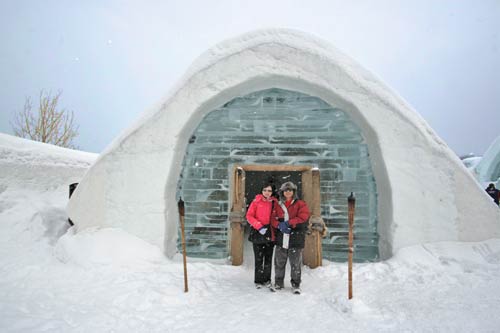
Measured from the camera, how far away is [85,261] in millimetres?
3592

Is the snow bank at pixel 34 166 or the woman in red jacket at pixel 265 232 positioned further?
the snow bank at pixel 34 166

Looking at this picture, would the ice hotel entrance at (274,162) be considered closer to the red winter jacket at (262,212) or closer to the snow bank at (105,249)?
the snow bank at (105,249)

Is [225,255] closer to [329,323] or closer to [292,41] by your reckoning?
[329,323]

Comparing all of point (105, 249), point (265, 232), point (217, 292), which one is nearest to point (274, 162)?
point (265, 232)

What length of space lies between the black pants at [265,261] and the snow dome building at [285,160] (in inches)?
28.1

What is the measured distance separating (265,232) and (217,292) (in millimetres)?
872

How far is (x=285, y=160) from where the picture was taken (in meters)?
4.33

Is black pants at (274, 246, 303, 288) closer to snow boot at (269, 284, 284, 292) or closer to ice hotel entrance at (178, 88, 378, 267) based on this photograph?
snow boot at (269, 284, 284, 292)

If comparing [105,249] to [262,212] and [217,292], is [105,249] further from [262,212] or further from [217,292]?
[262,212]

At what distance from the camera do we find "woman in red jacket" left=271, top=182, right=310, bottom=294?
10.4 feet

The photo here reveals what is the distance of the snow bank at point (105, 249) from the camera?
3632 millimetres

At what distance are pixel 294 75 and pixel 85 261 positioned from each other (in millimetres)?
3898

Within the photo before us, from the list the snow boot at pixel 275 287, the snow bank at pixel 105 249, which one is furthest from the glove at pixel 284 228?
the snow bank at pixel 105 249

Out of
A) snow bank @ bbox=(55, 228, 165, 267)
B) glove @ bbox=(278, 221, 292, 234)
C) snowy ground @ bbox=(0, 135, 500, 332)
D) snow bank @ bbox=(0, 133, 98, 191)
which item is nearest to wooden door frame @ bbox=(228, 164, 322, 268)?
snowy ground @ bbox=(0, 135, 500, 332)
